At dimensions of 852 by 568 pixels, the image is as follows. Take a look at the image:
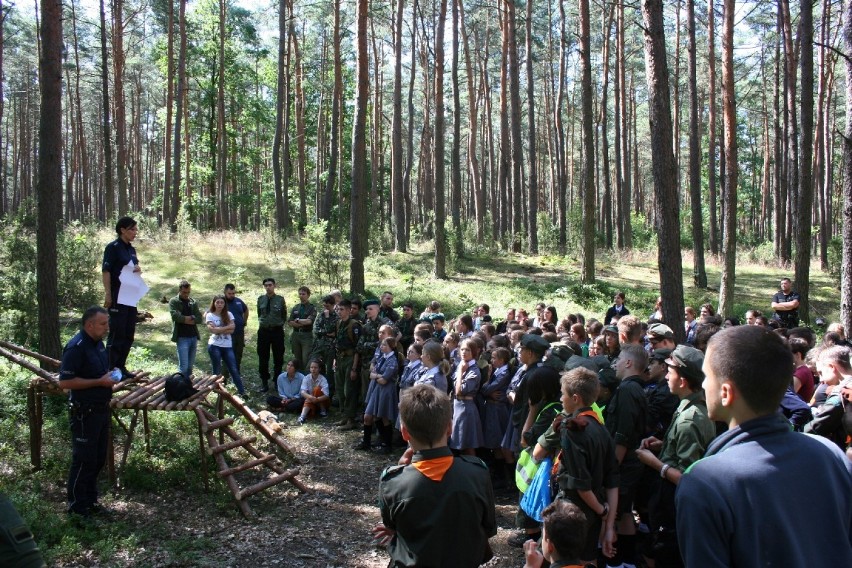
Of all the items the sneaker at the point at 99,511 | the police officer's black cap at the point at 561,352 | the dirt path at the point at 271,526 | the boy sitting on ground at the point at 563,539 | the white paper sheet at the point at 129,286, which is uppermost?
the white paper sheet at the point at 129,286

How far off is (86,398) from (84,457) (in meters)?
0.55

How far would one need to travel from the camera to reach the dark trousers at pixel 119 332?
23.4ft

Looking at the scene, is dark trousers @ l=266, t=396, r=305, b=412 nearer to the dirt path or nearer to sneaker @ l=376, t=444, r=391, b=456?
sneaker @ l=376, t=444, r=391, b=456

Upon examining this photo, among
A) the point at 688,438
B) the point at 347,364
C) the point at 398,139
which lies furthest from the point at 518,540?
the point at 398,139

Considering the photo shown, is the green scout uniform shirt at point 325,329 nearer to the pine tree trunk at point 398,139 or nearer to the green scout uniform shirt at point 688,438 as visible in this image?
the green scout uniform shirt at point 688,438

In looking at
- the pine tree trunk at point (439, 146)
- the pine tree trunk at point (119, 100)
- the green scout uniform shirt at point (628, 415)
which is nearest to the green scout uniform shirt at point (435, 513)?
the green scout uniform shirt at point (628, 415)

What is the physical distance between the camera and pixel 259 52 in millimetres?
32344

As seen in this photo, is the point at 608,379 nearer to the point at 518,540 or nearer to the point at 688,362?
the point at 688,362

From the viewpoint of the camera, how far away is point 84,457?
5691 millimetres

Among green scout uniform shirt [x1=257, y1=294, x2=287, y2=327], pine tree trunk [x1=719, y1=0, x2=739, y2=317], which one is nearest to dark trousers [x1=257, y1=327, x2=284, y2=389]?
green scout uniform shirt [x1=257, y1=294, x2=287, y2=327]

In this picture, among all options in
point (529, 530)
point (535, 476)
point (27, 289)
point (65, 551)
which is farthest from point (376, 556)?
point (27, 289)

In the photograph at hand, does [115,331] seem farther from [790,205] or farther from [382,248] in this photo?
[790,205]

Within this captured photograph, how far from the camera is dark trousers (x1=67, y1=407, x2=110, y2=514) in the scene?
224 inches

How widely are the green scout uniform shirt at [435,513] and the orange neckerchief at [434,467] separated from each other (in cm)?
1
